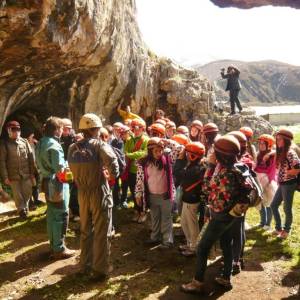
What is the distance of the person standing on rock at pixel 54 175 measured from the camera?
229 inches

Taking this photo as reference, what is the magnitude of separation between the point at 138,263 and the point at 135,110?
10529 mm

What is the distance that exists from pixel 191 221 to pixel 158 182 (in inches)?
36.3

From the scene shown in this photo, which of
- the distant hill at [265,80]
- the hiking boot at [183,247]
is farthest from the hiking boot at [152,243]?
the distant hill at [265,80]

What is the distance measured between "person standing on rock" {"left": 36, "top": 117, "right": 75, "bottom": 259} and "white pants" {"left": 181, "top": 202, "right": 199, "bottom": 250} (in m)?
2.08

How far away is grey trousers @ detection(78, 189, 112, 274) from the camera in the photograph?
17.1ft

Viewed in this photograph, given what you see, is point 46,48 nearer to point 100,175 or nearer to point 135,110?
point 100,175

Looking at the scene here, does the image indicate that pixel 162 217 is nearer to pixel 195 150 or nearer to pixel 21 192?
pixel 195 150

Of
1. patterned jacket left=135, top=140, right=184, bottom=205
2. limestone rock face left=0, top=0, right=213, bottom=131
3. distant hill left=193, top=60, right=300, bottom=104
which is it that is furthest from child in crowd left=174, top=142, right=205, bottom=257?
distant hill left=193, top=60, right=300, bottom=104

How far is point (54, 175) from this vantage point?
19.4 feet

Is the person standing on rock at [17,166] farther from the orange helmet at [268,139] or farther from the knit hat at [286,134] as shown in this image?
the knit hat at [286,134]

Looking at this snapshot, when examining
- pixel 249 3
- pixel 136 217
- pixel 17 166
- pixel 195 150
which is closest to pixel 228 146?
pixel 195 150

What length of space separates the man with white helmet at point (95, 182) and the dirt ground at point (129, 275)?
46 cm

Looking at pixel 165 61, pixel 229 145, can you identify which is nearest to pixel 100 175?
pixel 229 145

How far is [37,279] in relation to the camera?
558 centimetres
